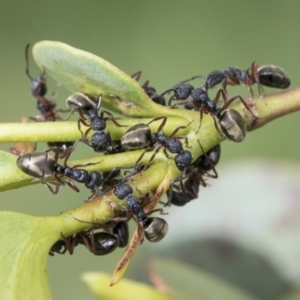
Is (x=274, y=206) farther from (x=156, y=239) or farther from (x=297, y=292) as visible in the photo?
(x=156, y=239)

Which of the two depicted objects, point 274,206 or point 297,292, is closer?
point 297,292

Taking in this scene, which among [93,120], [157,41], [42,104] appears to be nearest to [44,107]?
[42,104]

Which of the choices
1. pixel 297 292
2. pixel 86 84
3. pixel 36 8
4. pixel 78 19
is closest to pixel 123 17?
pixel 78 19

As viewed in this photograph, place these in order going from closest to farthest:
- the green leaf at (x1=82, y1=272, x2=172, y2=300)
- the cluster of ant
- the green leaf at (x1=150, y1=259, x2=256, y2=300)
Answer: the cluster of ant < the green leaf at (x1=82, y1=272, x2=172, y2=300) < the green leaf at (x1=150, y1=259, x2=256, y2=300)

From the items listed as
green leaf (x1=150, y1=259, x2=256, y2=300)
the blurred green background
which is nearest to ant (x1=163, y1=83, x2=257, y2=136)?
green leaf (x1=150, y1=259, x2=256, y2=300)

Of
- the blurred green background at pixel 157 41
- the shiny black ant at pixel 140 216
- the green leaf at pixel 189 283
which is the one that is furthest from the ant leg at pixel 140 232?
the blurred green background at pixel 157 41

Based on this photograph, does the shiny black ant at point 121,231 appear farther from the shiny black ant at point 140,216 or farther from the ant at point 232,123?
the ant at point 232,123

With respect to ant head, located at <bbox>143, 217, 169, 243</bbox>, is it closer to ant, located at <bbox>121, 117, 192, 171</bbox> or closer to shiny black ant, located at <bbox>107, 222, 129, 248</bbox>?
shiny black ant, located at <bbox>107, 222, 129, 248</bbox>
